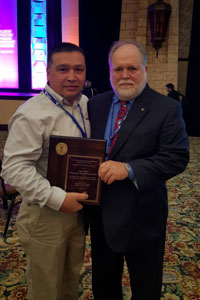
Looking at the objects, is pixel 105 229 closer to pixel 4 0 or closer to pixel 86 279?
pixel 86 279

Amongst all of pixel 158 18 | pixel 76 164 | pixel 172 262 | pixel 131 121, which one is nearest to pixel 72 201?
pixel 76 164

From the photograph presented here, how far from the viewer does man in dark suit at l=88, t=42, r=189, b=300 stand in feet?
4.34

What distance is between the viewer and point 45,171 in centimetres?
141

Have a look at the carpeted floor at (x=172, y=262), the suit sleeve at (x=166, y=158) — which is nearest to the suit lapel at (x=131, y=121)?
the suit sleeve at (x=166, y=158)

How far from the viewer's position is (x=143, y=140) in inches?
52.9

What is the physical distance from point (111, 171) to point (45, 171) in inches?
13.7

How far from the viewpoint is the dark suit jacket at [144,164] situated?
1325 mm

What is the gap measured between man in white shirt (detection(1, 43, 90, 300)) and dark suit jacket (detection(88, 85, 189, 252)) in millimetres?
188

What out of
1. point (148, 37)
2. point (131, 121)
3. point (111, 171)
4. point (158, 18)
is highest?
point (158, 18)

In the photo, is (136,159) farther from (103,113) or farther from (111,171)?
(103,113)

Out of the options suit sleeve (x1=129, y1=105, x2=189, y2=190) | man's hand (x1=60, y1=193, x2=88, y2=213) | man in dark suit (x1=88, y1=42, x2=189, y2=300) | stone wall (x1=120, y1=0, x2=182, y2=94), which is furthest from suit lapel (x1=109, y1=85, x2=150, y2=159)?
stone wall (x1=120, y1=0, x2=182, y2=94)

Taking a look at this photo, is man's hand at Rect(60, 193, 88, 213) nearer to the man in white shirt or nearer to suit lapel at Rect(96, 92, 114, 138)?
the man in white shirt

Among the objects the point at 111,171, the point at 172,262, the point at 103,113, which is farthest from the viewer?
the point at 172,262

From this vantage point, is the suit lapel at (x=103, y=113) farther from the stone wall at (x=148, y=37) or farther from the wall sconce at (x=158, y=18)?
the stone wall at (x=148, y=37)
